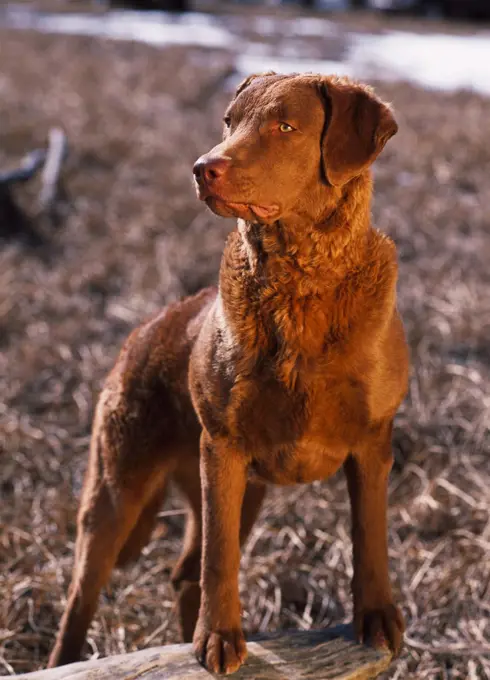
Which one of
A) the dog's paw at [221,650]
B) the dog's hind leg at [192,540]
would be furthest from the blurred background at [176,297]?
the dog's paw at [221,650]

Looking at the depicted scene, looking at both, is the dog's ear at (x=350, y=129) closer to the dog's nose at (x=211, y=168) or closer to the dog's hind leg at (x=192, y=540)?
the dog's nose at (x=211, y=168)

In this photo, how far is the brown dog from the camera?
2016mm

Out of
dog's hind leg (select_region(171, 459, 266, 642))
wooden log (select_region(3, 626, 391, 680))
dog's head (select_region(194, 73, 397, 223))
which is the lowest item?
wooden log (select_region(3, 626, 391, 680))

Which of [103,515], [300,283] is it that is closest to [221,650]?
[103,515]

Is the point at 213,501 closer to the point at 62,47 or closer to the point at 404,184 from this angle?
the point at 404,184

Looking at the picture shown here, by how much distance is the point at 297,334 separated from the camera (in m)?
2.16

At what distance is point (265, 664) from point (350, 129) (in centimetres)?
136

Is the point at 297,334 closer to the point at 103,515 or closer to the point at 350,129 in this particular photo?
the point at 350,129

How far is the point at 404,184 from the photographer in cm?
708

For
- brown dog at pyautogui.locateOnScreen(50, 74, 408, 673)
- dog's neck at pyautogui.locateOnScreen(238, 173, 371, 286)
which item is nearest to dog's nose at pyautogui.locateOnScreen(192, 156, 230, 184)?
brown dog at pyautogui.locateOnScreen(50, 74, 408, 673)

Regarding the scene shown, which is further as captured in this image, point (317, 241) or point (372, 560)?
point (372, 560)

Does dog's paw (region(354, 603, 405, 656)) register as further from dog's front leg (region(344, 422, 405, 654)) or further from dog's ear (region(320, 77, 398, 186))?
dog's ear (region(320, 77, 398, 186))

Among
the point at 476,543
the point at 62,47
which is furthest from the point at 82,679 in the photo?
the point at 62,47

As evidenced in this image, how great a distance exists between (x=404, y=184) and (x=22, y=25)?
9.05 m
